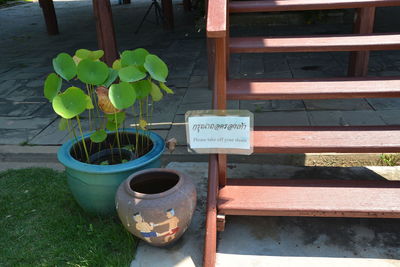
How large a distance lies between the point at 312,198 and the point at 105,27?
264 cm

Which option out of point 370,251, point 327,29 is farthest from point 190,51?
point 370,251

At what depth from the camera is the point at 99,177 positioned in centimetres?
188

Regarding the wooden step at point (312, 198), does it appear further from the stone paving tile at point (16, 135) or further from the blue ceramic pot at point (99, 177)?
the stone paving tile at point (16, 135)

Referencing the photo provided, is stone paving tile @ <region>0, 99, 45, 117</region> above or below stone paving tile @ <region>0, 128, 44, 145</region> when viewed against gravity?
below

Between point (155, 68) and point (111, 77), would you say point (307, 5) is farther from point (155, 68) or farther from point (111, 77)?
point (111, 77)

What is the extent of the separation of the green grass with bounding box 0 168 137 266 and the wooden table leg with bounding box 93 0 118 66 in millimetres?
1630

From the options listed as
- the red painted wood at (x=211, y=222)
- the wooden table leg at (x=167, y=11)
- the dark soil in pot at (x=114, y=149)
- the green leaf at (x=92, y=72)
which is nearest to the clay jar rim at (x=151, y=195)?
the red painted wood at (x=211, y=222)

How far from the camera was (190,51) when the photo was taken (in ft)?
19.0

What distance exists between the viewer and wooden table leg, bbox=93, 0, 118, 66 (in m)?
3.43

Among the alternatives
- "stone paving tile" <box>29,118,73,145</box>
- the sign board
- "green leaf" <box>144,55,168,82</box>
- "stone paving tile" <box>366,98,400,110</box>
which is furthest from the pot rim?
"stone paving tile" <box>366,98,400,110</box>

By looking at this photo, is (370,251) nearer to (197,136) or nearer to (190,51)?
(197,136)

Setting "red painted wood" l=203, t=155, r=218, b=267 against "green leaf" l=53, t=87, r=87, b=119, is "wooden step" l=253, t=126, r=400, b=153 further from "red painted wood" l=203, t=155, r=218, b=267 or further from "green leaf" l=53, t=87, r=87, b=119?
"green leaf" l=53, t=87, r=87, b=119

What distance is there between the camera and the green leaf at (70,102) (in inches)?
69.1

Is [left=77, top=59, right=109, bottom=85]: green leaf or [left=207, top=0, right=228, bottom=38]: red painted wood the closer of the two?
[left=207, top=0, right=228, bottom=38]: red painted wood
